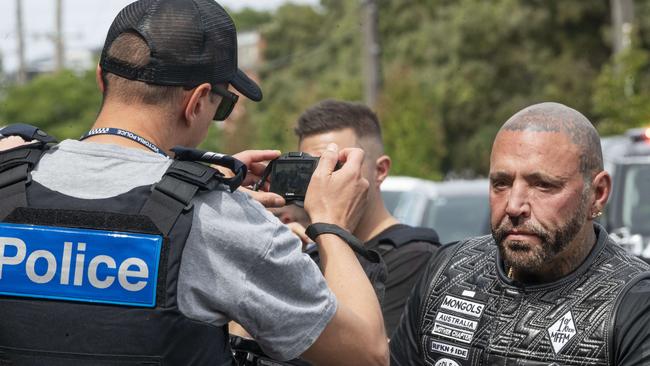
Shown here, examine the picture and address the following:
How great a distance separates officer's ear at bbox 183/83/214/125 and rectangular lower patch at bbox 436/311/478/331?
1.09 meters

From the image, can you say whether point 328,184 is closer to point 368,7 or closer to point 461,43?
point 368,7

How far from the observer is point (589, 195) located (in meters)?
3.42

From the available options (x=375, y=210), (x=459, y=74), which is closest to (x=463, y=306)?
(x=375, y=210)

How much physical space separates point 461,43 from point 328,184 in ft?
99.1

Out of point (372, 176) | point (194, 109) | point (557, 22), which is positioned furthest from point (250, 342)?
point (557, 22)

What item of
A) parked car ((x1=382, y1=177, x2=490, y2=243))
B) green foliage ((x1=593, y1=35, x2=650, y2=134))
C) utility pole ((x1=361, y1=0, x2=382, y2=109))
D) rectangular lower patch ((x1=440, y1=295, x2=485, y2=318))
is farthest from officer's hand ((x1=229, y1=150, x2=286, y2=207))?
utility pole ((x1=361, y1=0, x2=382, y2=109))

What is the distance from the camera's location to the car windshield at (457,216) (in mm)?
10414

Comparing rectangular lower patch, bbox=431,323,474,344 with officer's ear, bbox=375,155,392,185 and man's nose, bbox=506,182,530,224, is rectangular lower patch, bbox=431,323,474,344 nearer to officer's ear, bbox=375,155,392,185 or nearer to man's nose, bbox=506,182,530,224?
man's nose, bbox=506,182,530,224

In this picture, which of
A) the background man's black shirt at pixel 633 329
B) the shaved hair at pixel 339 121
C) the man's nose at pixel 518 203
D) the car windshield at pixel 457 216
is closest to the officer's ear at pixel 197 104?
the man's nose at pixel 518 203

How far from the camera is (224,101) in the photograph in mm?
2881

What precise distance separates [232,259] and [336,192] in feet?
1.60

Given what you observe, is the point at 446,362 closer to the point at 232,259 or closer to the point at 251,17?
the point at 232,259

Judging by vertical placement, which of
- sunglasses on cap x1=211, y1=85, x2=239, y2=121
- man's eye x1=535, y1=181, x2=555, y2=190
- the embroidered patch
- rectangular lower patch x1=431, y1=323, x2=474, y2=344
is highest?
sunglasses on cap x1=211, y1=85, x2=239, y2=121

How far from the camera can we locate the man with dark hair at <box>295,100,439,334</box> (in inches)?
181
